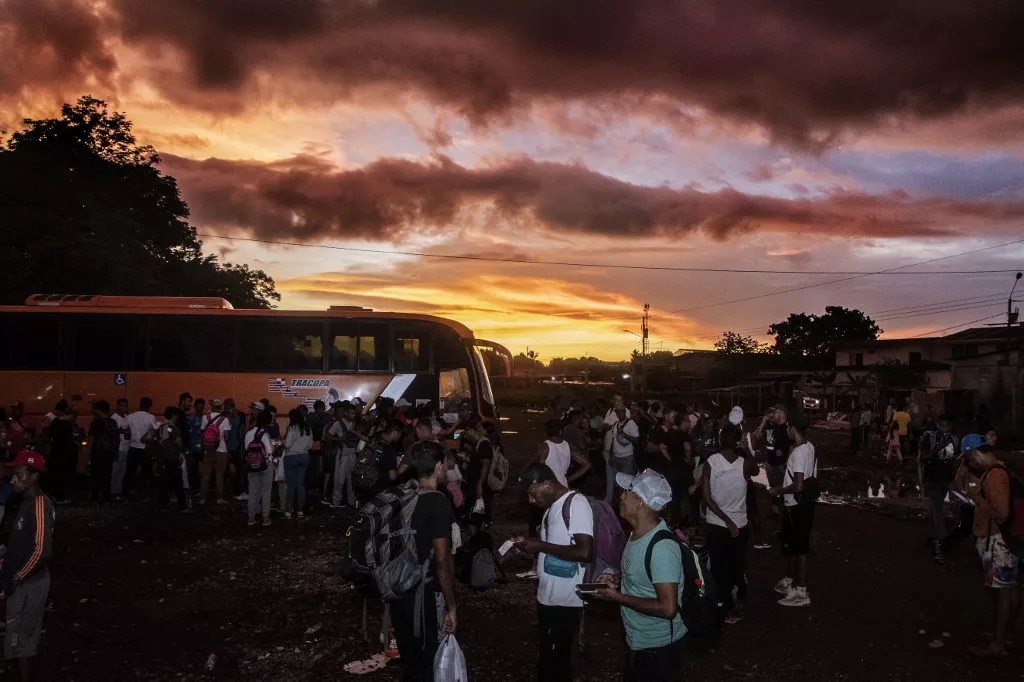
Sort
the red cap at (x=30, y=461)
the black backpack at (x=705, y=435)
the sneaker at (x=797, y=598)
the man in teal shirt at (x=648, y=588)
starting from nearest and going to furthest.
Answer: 1. the man in teal shirt at (x=648, y=588)
2. the red cap at (x=30, y=461)
3. the sneaker at (x=797, y=598)
4. the black backpack at (x=705, y=435)

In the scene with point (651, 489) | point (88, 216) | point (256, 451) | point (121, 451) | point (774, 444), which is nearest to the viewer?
point (651, 489)

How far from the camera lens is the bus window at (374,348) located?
1720 cm

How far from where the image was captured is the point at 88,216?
105ft

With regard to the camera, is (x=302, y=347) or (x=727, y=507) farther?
(x=302, y=347)

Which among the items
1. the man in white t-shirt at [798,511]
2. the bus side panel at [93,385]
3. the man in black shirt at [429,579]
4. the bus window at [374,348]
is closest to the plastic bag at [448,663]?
the man in black shirt at [429,579]

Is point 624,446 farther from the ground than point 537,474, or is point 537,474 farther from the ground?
point 537,474

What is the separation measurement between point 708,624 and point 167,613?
6.51 meters

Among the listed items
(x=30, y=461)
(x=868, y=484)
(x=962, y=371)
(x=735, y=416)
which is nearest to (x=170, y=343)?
(x=30, y=461)

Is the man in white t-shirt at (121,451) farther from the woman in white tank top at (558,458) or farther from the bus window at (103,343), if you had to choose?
the woman in white tank top at (558,458)

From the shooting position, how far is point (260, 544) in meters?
11.2

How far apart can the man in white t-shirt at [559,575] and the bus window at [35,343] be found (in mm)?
16018

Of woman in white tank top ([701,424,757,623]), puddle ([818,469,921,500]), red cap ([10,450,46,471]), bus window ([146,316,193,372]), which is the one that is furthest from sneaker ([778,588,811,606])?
bus window ([146,316,193,372])

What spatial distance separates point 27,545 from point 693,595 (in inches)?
186

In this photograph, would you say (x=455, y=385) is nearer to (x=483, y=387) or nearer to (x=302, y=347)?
(x=483, y=387)
